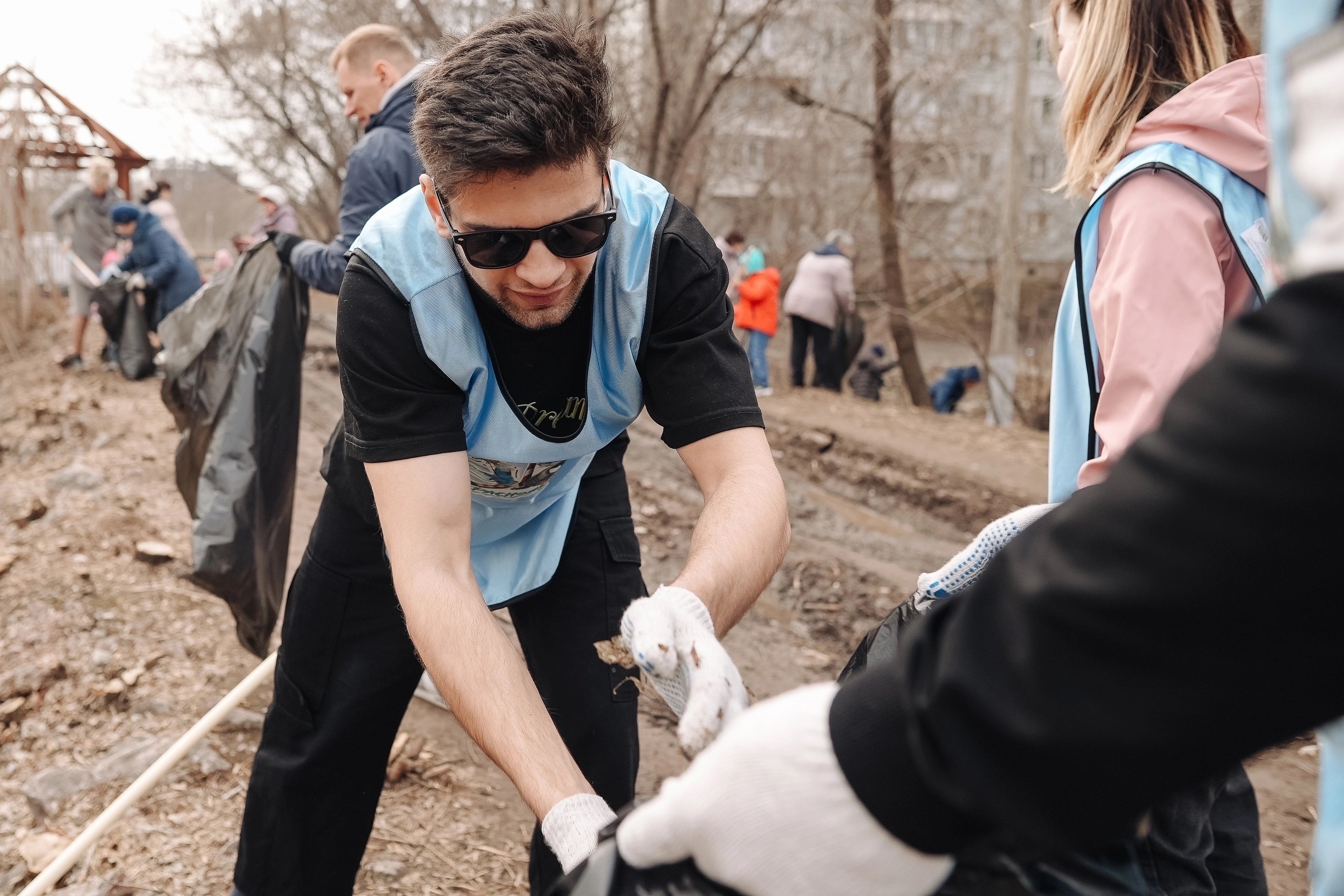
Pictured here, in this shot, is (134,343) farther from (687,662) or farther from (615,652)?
(687,662)

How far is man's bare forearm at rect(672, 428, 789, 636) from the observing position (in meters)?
1.71

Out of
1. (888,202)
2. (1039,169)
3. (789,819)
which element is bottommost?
(1039,169)

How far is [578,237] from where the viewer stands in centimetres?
188

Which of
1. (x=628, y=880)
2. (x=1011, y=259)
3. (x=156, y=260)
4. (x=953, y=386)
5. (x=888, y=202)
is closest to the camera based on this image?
(x=628, y=880)

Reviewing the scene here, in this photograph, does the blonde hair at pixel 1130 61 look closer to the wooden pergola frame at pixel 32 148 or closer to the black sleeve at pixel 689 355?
the black sleeve at pixel 689 355

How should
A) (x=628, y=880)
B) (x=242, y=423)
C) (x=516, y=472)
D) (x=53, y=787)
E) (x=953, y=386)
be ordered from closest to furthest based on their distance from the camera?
(x=628, y=880)
(x=516, y=472)
(x=53, y=787)
(x=242, y=423)
(x=953, y=386)

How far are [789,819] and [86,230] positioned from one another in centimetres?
1106

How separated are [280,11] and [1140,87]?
14647 mm

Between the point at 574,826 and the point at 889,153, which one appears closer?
the point at 574,826

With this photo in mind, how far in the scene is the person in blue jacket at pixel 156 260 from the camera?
8594 millimetres

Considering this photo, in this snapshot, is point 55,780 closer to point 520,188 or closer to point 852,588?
point 520,188

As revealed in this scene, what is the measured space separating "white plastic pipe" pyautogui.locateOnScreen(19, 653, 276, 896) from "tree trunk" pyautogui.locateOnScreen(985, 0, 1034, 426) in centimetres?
969

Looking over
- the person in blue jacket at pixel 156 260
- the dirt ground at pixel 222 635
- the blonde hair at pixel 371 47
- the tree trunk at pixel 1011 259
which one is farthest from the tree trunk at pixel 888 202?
the blonde hair at pixel 371 47

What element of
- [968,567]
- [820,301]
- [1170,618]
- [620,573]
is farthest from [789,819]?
[820,301]
